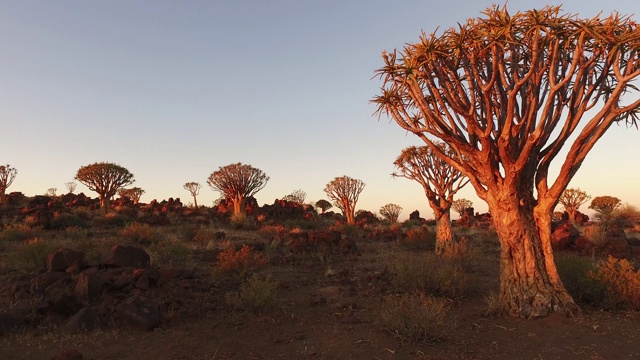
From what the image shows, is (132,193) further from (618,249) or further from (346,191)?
(618,249)

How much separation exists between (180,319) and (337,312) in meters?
3.02

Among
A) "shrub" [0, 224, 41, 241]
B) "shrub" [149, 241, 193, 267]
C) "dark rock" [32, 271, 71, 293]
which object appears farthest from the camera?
"shrub" [0, 224, 41, 241]

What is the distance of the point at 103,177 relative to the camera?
30922 mm

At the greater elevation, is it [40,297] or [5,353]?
[40,297]

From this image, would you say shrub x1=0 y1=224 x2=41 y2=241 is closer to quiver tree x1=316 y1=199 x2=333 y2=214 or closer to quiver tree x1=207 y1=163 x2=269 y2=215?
quiver tree x1=207 y1=163 x2=269 y2=215

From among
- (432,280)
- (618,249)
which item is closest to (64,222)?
(432,280)

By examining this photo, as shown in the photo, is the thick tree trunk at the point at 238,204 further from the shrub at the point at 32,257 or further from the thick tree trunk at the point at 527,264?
the thick tree trunk at the point at 527,264

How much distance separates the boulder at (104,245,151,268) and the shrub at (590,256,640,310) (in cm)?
1036

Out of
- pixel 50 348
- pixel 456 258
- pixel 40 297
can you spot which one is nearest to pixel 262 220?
pixel 456 258

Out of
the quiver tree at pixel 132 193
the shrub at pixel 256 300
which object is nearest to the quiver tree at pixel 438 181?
the shrub at pixel 256 300

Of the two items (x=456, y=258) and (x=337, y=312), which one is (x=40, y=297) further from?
(x=456, y=258)

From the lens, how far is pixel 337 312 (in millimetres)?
7746

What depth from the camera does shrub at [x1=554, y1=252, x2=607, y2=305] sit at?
7.51 meters

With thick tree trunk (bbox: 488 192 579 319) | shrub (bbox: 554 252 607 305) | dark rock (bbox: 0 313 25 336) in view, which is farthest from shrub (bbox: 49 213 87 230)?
shrub (bbox: 554 252 607 305)
